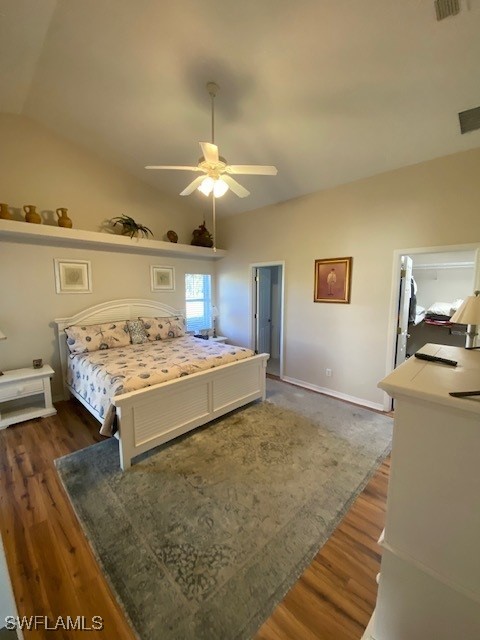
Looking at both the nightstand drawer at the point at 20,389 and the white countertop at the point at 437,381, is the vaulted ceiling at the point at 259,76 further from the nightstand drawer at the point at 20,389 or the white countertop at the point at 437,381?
the nightstand drawer at the point at 20,389

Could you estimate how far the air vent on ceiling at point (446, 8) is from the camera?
1.55 meters

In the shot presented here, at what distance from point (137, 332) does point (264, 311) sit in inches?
102

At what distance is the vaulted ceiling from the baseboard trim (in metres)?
2.87

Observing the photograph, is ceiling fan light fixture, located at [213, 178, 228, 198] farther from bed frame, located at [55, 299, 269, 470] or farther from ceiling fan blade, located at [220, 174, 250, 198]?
bed frame, located at [55, 299, 269, 470]

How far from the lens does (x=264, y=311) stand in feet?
18.1

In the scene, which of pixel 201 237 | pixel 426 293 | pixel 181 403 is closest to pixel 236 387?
pixel 181 403

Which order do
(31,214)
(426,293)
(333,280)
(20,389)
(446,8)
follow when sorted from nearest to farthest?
(446,8), (20,389), (31,214), (333,280), (426,293)

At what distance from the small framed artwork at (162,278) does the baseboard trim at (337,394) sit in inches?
103

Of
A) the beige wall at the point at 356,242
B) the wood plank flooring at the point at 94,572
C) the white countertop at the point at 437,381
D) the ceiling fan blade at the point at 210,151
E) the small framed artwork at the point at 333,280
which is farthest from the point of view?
the small framed artwork at the point at 333,280

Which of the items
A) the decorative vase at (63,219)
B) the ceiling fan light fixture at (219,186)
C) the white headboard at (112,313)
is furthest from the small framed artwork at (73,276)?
the ceiling fan light fixture at (219,186)

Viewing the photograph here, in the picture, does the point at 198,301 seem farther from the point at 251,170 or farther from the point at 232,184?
the point at 251,170

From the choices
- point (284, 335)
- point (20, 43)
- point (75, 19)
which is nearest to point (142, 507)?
point (284, 335)

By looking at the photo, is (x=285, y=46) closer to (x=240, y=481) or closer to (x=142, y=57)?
(x=142, y=57)

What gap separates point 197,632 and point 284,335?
3505 millimetres
